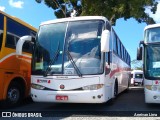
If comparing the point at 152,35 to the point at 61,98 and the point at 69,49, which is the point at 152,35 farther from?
the point at 61,98

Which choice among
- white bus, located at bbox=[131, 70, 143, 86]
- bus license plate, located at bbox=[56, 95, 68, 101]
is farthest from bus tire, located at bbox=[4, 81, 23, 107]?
white bus, located at bbox=[131, 70, 143, 86]

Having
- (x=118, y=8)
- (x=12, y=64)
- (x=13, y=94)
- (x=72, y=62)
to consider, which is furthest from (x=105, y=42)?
(x=118, y=8)

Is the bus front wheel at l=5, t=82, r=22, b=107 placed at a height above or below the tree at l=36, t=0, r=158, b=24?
below

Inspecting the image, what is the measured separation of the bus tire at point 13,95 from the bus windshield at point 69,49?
1280 mm

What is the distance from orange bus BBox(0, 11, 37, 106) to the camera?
1076 centimetres

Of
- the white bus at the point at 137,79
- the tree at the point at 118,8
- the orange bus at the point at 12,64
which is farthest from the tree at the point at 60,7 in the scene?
the white bus at the point at 137,79

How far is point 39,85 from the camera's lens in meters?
10.4

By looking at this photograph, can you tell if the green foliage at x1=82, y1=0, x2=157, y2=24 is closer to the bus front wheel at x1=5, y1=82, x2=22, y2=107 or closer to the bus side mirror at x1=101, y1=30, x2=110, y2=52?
the bus side mirror at x1=101, y1=30, x2=110, y2=52

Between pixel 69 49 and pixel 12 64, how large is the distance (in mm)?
2256

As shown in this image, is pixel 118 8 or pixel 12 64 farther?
pixel 118 8

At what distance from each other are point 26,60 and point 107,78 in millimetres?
3544

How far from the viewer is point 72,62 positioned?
10203mm

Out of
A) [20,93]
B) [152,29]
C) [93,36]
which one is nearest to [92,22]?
[93,36]

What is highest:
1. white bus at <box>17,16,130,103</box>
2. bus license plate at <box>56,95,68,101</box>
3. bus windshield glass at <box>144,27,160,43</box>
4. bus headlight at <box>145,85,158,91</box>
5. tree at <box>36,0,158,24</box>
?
tree at <box>36,0,158,24</box>
